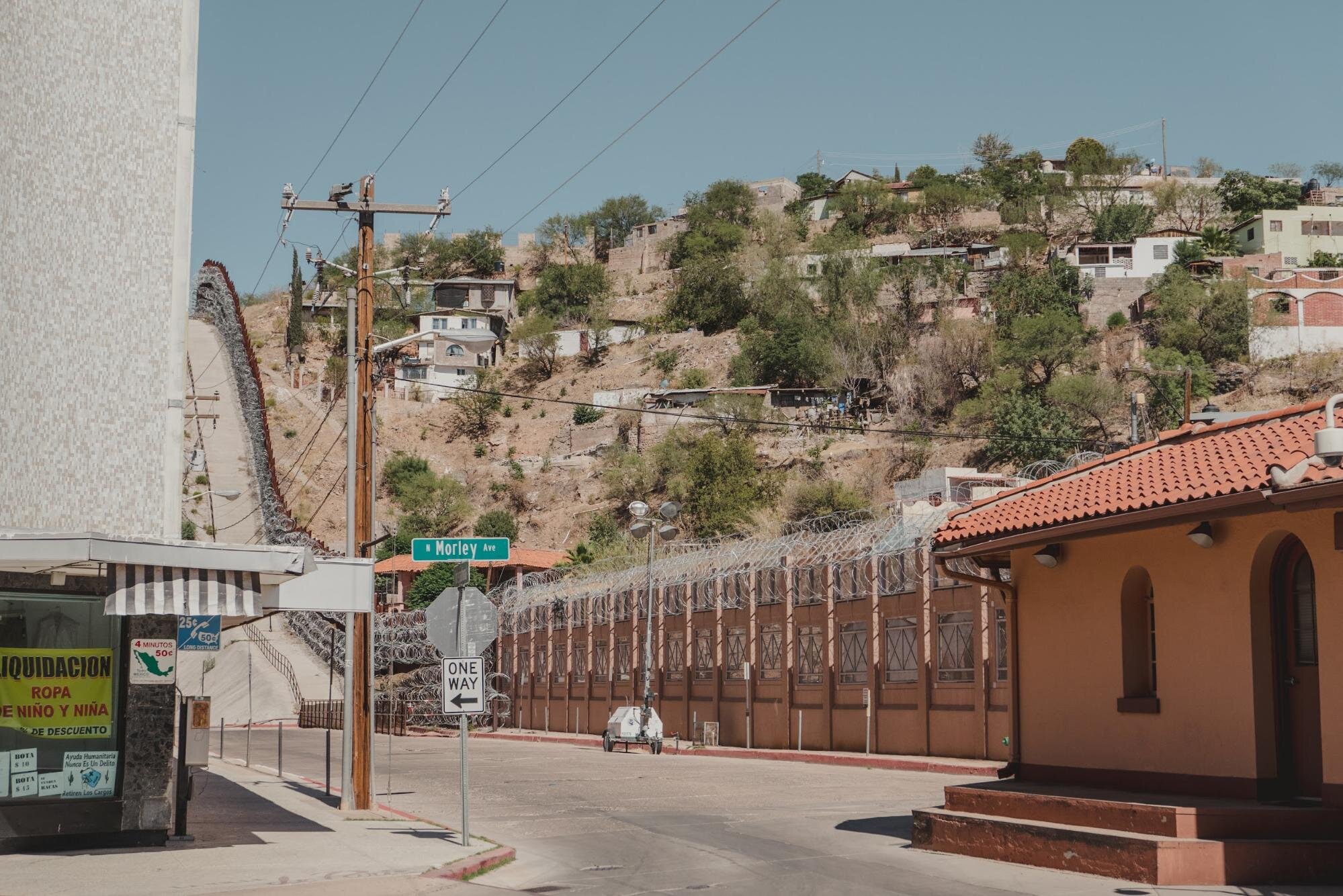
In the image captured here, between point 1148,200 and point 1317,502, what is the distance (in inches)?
5513

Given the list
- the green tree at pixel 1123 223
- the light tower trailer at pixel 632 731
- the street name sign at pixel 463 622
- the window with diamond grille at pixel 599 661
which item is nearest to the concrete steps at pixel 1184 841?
the street name sign at pixel 463 622

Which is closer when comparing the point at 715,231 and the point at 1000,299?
the point at 1000,299

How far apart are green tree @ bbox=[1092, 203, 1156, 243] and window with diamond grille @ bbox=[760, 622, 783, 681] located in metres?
92.3

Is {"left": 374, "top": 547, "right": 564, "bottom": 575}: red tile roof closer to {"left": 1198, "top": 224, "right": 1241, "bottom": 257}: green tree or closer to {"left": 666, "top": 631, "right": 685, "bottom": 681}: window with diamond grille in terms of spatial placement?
{"left": 666, "top": 631, "right": 685, "bottom": 681}: window with diamond grille

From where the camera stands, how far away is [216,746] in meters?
45.2

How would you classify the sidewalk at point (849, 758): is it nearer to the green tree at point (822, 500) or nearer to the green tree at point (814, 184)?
the green tree at point (822, 500)

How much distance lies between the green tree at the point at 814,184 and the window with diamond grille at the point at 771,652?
12949cm

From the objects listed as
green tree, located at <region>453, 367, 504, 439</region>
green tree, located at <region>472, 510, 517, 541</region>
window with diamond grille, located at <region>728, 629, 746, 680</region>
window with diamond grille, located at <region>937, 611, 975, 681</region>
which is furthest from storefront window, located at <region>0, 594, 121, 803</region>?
green tree, located at <region>453, 367, 504, 439</region>

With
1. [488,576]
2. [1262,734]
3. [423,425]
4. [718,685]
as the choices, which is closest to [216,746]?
[718,685]

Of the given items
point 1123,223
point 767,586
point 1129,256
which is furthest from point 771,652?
point 1123,223

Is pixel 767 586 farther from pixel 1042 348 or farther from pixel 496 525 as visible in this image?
pixel 496 525

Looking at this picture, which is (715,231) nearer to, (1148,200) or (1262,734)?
(1148,200)

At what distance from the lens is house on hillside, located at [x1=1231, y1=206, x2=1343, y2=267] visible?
111562mm

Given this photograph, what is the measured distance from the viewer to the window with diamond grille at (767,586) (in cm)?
4281
